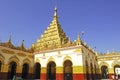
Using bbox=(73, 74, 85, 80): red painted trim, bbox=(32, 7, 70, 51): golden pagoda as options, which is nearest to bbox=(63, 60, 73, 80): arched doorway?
bbox=(73, 74, 85, 80): red painted trim

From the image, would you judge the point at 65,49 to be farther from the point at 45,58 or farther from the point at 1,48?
the point at 1,48

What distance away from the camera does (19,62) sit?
18.5 metres

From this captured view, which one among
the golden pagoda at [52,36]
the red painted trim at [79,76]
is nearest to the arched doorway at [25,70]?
the golden pagoda at [52,36]

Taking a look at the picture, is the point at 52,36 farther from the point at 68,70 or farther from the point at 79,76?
the point at 79,76

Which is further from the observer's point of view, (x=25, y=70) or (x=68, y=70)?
Answer: (x=25, y=70)

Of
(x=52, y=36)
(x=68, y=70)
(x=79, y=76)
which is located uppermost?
(x=52, y=36)

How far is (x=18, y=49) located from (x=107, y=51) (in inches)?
728

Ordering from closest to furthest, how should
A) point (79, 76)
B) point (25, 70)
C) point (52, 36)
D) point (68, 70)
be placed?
point (79, 76), point (68, 70), point (25, 70), point (52, 36)

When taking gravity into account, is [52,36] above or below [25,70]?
above

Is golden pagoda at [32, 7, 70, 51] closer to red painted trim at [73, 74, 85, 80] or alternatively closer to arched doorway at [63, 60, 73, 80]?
arched doorway at [63, 60, 73, 80]

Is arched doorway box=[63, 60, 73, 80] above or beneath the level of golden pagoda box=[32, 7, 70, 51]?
beneath

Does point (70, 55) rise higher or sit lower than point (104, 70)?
higher

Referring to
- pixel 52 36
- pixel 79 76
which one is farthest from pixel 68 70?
pixel 52 36

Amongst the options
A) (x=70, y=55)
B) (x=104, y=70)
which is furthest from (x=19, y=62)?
(x=104, y=70)
